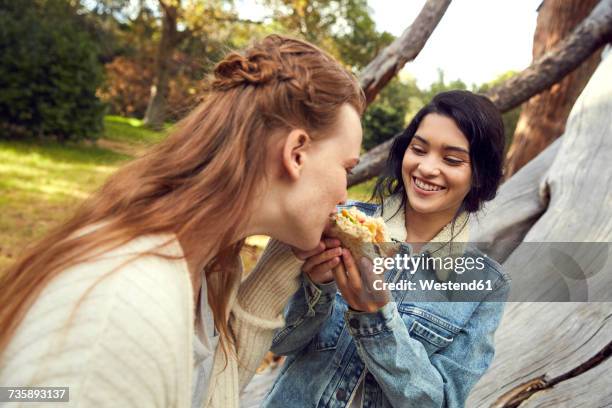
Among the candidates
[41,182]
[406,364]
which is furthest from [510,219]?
[41,182]

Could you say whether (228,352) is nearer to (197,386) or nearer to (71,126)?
(197,386)

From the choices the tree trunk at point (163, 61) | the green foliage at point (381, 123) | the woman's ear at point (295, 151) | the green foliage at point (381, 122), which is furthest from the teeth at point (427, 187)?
the tree trunk at point (163, 61)

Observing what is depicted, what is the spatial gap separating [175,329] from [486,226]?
89.2 inches

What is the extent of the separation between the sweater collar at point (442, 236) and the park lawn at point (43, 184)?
176 cm

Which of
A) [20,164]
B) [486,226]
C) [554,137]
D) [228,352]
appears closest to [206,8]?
[20,164]

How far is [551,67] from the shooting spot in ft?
12.6

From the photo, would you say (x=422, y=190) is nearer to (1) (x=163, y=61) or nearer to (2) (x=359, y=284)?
(2) (x=359, y=284)

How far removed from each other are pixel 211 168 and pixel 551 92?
12.5 ft

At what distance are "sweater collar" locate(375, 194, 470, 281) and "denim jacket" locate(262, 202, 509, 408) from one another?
0.13 ft

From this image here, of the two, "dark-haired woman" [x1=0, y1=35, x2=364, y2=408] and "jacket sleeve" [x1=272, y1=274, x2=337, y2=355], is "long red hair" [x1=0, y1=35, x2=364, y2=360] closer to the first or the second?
"dark-haired woman" [x1=0, y1=35, x2=364, y2=408]

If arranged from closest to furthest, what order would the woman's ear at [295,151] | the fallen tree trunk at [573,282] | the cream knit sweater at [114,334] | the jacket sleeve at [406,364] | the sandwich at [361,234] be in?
1. the cream knit sweater at [114,334]
2. the woman's ear at [295,151]
3. the jacket sleeve at [406,364]
4. the sandwich at [361,234]
5. the fallen tree trunk at [573,282]

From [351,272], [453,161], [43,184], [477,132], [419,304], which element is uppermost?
[477,132]

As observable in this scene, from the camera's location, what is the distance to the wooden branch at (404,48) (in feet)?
12.8

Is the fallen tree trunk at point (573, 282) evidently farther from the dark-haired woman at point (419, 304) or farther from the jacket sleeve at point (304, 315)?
the jacket sleeve at point (304, 315)
